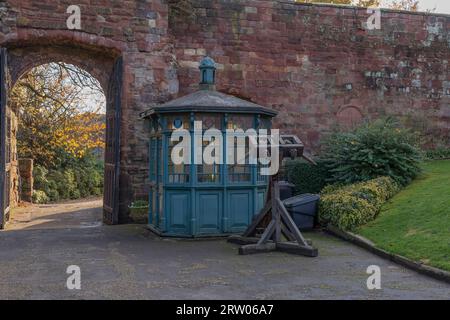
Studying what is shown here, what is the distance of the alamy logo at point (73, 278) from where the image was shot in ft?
20.5

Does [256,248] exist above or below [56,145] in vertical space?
below

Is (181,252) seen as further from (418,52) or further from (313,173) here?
(418,52)

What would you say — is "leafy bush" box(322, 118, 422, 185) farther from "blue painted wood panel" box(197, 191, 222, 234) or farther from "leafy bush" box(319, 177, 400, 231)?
"blue painted wood panel" box(197, 191, 222, 234)

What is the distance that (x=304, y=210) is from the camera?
1117cm

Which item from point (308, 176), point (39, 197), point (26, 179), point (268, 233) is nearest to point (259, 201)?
point (268, 233)

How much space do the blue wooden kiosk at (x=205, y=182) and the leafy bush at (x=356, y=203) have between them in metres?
1.54

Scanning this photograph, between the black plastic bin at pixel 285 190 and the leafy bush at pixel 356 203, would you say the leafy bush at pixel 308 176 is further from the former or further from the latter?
the leafy bush at pixel 356 203

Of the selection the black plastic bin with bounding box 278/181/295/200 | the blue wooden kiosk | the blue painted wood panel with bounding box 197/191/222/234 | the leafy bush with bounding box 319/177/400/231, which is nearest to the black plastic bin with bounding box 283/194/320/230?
the leafy bush with bounding box 319/177/400/231

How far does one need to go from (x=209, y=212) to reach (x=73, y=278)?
3.76m

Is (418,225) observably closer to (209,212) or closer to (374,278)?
(374,278)

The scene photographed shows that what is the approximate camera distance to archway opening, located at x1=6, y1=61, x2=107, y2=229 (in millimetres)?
17578

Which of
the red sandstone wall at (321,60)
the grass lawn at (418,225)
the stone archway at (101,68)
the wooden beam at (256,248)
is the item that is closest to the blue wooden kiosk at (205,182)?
the wooden beam at (256,248)

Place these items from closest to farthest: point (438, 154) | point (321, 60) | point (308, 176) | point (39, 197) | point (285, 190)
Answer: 1. point (285, 190)
2. point (308, 176)
3. point (321, 60)
4. point (438, 154)
5. point (39, 197)

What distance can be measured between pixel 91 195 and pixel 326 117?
14285 millimetres
